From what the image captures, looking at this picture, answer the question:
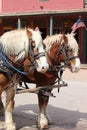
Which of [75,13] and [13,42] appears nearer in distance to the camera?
[13,42]

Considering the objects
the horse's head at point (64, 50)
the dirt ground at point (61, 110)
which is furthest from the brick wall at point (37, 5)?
the horse's head at point (64, 50)

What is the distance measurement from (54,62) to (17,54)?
1338 mm

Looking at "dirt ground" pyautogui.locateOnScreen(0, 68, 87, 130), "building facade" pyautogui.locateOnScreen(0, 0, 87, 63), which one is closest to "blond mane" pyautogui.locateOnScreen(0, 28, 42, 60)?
"dirt ground" pyautogui.locateOnScreen(0, 68, 87, 130)

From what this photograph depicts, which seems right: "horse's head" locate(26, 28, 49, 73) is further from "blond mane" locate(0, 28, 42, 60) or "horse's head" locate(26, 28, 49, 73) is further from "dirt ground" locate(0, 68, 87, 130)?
"dirt ground" locate(0, 68, 87, 130)

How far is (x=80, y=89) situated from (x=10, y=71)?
6916 millimetres

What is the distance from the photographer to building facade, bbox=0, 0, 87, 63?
919 inches

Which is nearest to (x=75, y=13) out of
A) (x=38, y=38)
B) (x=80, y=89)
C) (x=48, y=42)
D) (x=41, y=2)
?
(x=41, y=2)

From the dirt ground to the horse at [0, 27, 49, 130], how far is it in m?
1.23

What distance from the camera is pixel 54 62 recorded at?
789 cm

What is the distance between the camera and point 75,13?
21.9 m

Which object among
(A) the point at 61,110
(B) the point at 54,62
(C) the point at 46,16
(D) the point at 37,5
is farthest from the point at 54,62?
(D) the point at 37,5

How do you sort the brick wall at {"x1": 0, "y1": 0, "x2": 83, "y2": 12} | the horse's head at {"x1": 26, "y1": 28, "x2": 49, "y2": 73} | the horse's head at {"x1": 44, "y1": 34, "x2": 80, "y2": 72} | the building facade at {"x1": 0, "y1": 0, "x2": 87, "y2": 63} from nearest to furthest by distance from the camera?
1. the horse's head at {"x1": 26, "y1": 28, "x2": 49, "y2": 73}
2. the horse's head at {"x1": 44, "y1": 34, "x2": 80, "y2": 72}
3. the building facade at {"x1": 0, "y1": 0, "x2": 87, "y2": 63}
4. the brick wall at {"x1": 0, "y1": 0, "x2": 83, "y2": 12}

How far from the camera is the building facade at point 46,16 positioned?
23.3 m

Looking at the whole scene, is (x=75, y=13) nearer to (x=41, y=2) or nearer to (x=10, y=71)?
(x=41, y=2)
